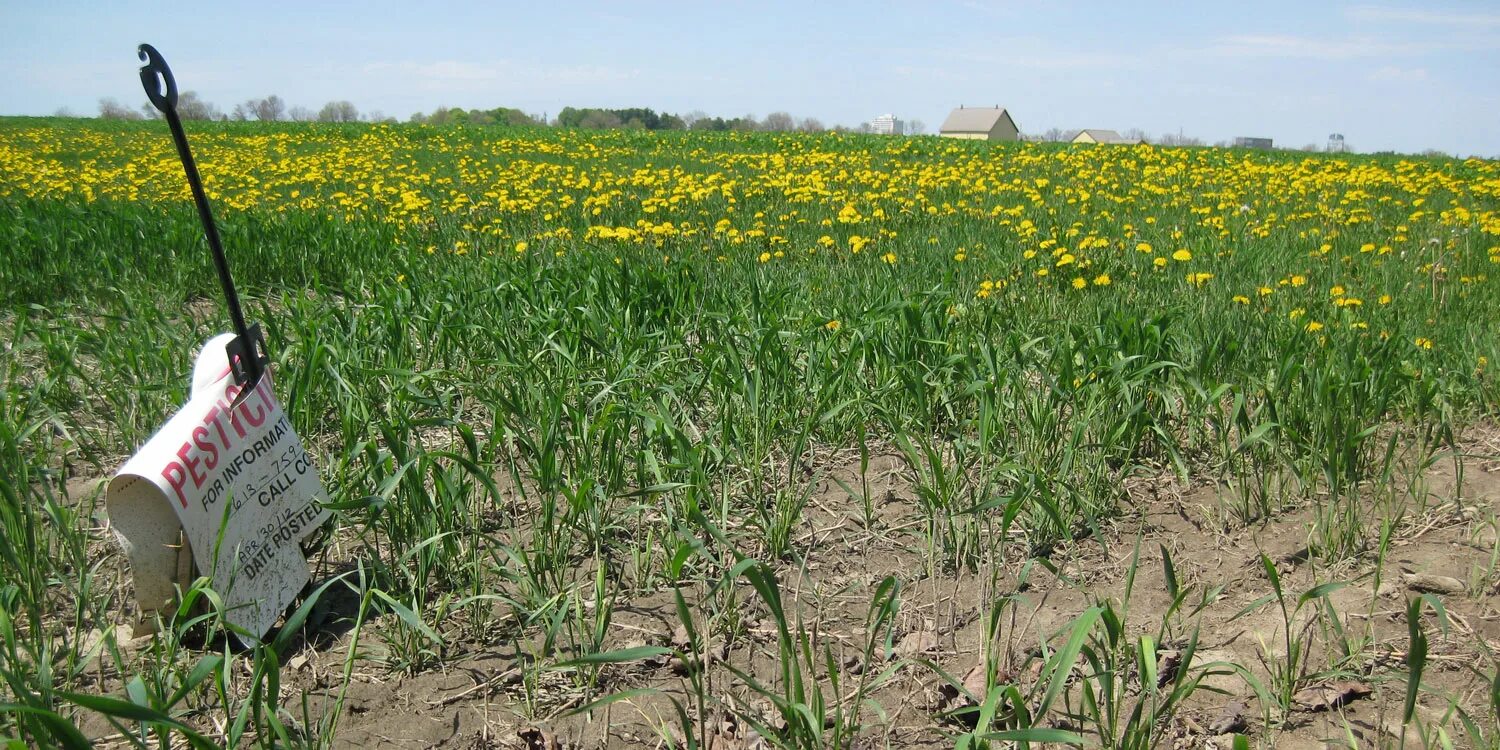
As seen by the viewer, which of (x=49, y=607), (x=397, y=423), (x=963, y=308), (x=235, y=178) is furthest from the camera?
(x=235, y=178)

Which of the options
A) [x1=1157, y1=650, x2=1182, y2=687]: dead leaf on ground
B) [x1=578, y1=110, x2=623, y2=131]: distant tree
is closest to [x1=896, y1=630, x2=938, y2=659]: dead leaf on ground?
[x1=1157, y1=650, x2=1182, y2=687]: dead leaf on ground

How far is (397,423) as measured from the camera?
10.0ft

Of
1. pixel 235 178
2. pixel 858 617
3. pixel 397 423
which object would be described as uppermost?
pixel 235 178

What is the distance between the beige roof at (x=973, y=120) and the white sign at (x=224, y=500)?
7004cm

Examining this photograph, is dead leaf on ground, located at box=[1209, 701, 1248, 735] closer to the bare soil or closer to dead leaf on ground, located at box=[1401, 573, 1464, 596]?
the bare soil

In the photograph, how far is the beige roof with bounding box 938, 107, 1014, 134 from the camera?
6894 centimetres

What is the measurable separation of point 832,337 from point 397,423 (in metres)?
1.59

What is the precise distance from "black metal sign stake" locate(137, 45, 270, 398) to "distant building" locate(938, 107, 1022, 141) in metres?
68.6

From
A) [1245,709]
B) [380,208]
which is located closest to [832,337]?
[1245,709]

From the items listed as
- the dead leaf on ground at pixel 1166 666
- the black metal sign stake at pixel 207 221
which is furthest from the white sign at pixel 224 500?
the dead leaf on ground at pixel 1166 666

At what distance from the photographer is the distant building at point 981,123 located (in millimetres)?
68688

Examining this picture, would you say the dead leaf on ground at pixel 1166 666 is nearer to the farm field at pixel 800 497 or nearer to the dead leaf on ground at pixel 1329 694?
the farm field at pixel 800 497

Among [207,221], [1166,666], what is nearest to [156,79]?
[207,221]

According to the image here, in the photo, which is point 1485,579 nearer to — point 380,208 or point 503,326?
point 503,326
